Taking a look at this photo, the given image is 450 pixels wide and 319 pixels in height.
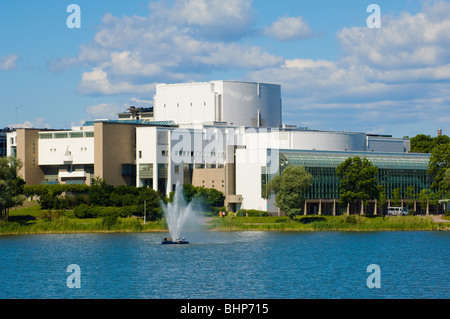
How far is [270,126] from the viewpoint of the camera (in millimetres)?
181000

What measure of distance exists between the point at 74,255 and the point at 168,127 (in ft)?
254

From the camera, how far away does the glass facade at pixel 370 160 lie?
5846 inches

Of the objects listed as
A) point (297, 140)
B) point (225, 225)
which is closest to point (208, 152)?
point (297, 140)

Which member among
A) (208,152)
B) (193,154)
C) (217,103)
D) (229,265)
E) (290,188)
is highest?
(217,103)

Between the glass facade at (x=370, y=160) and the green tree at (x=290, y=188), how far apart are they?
1682cm

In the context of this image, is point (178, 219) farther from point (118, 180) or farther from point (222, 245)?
point (118, 180)

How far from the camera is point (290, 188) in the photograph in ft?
420

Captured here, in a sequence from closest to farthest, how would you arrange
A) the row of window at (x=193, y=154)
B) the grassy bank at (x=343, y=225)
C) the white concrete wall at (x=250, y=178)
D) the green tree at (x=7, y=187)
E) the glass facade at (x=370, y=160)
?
1. the green tree at (x=7, y=187)
2. the grassy bank at (x=343, y=225)
3. the white concrete wall at (x=250, y=178)
4. the glass facade at (x=370, y=160)
5. the row of window at (x=193, y=154)

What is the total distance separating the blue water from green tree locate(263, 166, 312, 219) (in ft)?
57.6

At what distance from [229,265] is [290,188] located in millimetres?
54193

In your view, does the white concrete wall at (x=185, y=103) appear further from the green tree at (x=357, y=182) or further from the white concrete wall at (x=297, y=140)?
the green tree at (x=357, y=182)

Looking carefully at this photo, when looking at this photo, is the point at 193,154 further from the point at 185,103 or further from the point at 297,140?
the point at 185,103

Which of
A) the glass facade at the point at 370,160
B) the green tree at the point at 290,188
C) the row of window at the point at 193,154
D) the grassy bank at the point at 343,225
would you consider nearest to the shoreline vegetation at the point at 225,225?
the grassy bank at the point at 343,225
